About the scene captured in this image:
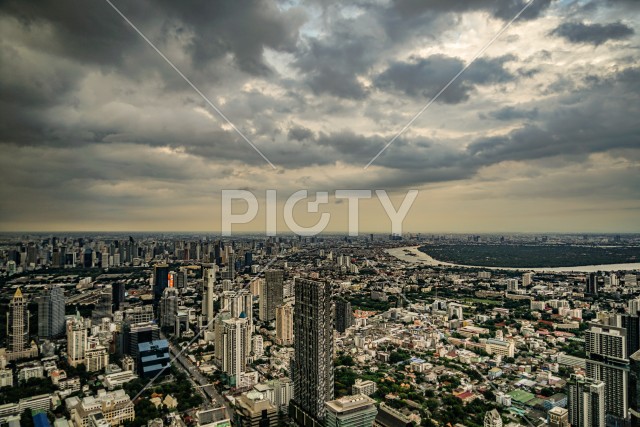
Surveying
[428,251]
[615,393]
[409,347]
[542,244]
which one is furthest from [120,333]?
[542,244]

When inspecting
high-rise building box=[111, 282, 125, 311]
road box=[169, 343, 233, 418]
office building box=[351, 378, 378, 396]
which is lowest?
road box=[169, 343, 233, 418]

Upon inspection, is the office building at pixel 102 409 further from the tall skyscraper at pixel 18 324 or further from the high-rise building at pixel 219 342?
the tall skyscraper at pixel 18 324

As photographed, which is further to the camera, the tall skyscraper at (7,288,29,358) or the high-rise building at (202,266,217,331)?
the high-rise building at (202,266,217,331)

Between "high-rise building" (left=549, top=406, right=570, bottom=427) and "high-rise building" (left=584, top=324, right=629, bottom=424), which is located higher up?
"high-rise building" (left=584, top=324, right=629, bottom=424)

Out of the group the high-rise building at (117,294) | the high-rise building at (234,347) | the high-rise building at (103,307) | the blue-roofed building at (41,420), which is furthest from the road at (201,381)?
the high-rise building at (117,294)

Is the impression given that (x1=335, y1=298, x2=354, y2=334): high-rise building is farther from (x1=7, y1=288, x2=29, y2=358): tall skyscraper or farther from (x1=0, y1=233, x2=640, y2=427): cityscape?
(x1=7, y1=288, x2=29, y2=358): tall skyscraper

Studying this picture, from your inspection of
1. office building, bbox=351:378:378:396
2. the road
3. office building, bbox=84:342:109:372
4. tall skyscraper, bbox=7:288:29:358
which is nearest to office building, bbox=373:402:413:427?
office building, bbox=351:378:378:396

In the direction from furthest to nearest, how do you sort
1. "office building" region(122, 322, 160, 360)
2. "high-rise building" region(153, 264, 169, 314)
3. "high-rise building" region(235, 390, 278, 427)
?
"high-rise building" region(153, 264, 169, 314)
"office building" region(122, 322, 160, 360)
"high-rise building" region(235, 390, 278, 427)

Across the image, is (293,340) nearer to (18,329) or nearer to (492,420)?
(492,420)
